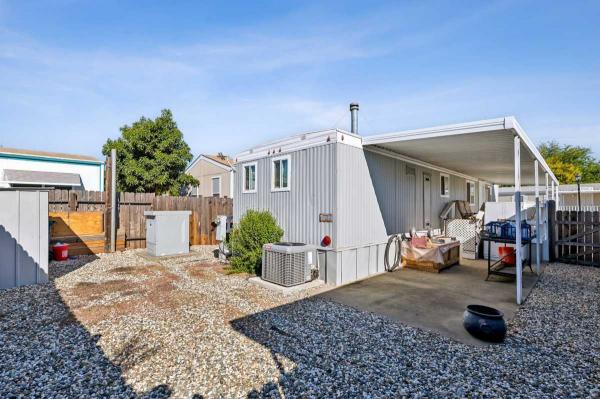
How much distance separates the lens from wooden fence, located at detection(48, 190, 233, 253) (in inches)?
365

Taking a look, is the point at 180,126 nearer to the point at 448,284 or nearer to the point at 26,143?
the point at 26,143

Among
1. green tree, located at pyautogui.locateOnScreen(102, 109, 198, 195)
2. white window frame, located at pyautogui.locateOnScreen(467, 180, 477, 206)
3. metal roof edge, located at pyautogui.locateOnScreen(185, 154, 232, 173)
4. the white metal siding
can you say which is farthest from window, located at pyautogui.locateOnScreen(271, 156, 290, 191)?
the white metal siding

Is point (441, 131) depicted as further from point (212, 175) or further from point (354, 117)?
point (212, 175)

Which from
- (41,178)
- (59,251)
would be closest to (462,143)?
(59,251)

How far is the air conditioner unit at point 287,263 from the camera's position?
5.77 m

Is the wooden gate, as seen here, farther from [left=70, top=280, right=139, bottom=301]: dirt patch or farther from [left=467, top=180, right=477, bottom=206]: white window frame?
[left=70, top=280, right=139, bottom=301]: dirt patch

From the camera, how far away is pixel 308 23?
820cm

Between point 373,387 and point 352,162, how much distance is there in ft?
15.6

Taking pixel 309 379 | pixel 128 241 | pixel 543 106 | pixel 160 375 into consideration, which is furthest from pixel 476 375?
pixel 543 106

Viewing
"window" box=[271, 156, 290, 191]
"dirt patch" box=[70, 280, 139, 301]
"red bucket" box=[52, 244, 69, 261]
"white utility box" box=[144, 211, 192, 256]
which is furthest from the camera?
"white utility box" box=[144, 211, 192, 256]

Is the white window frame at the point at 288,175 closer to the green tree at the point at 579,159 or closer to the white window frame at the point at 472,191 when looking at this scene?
the white window frame at the point at 472,191

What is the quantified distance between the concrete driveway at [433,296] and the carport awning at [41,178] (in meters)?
16.2

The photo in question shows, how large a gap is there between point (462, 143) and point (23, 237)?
912 centimetres

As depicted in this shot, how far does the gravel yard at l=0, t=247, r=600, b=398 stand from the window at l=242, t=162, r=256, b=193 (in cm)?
381
